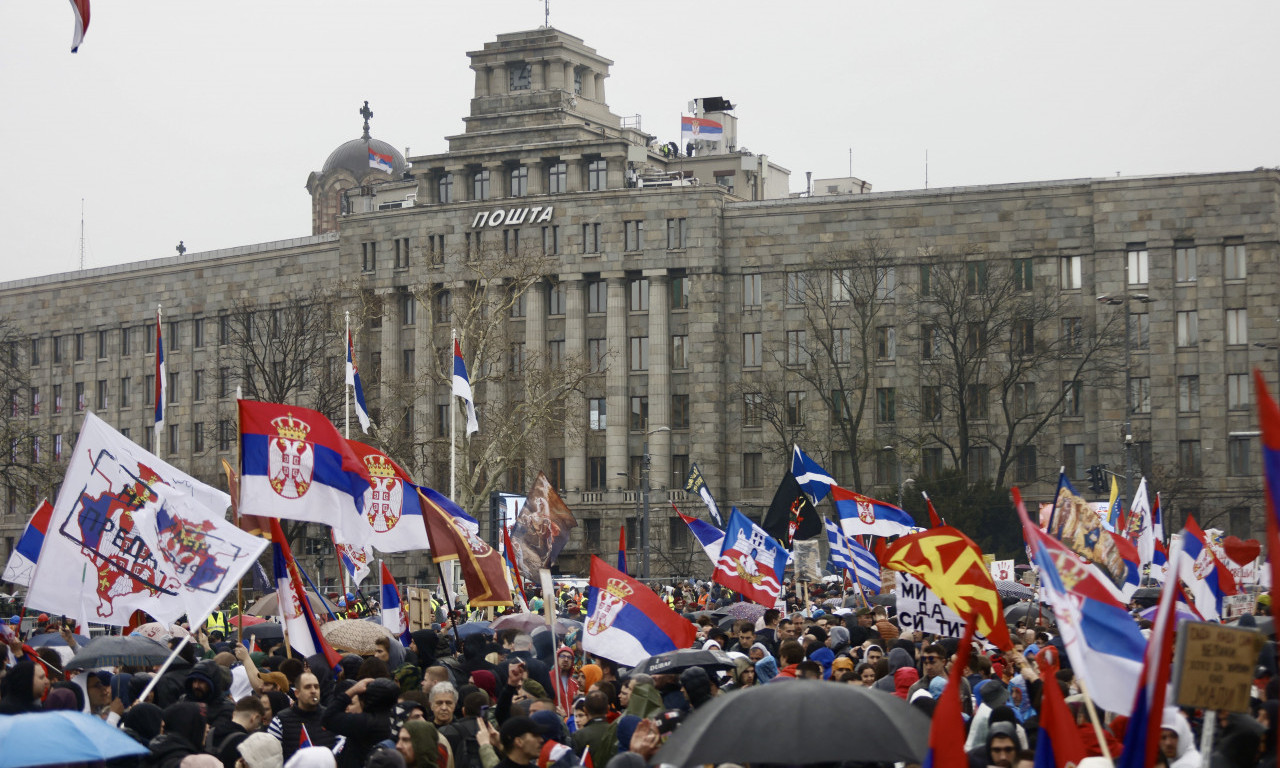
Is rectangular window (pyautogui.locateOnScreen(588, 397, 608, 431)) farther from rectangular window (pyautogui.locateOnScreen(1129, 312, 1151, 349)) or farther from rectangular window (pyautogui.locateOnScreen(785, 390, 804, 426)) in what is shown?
rectangular window (pyautogui.locateOnScreen(1129, 312, 1151, 349))

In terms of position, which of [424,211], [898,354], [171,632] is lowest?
[171,632]

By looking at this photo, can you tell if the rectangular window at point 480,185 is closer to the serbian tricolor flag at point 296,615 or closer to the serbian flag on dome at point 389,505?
the serbian flag on dome at point 389,505

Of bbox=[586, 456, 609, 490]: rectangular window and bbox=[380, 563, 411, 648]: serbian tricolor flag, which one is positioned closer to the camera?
bbox=[380, 563, 411, 648]: serbian tricolor flag

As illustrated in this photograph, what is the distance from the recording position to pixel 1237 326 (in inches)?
2758

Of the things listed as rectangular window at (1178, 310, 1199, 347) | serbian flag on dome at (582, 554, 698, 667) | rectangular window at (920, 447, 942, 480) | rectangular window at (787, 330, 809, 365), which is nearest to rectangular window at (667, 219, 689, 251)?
rectangular window at (787, 330, 809, 365)

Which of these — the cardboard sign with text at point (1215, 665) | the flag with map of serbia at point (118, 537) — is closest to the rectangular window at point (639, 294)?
the flag with map of serbia at point (118, 537)

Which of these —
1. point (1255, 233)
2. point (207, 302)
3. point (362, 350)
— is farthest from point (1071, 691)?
point (207, 302)

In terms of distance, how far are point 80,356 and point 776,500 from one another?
2802 inches

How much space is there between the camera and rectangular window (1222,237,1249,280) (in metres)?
70.0

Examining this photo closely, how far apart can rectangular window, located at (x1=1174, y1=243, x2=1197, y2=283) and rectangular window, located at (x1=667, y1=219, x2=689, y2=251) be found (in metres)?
18.9

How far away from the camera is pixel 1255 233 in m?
69.7

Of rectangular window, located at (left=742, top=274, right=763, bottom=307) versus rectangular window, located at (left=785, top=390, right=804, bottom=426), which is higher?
rectangular window, located at (left=742, top=274, right=763, bottom=307)

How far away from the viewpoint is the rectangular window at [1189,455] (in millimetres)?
69125

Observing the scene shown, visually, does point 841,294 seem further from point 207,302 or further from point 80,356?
point 80,356
